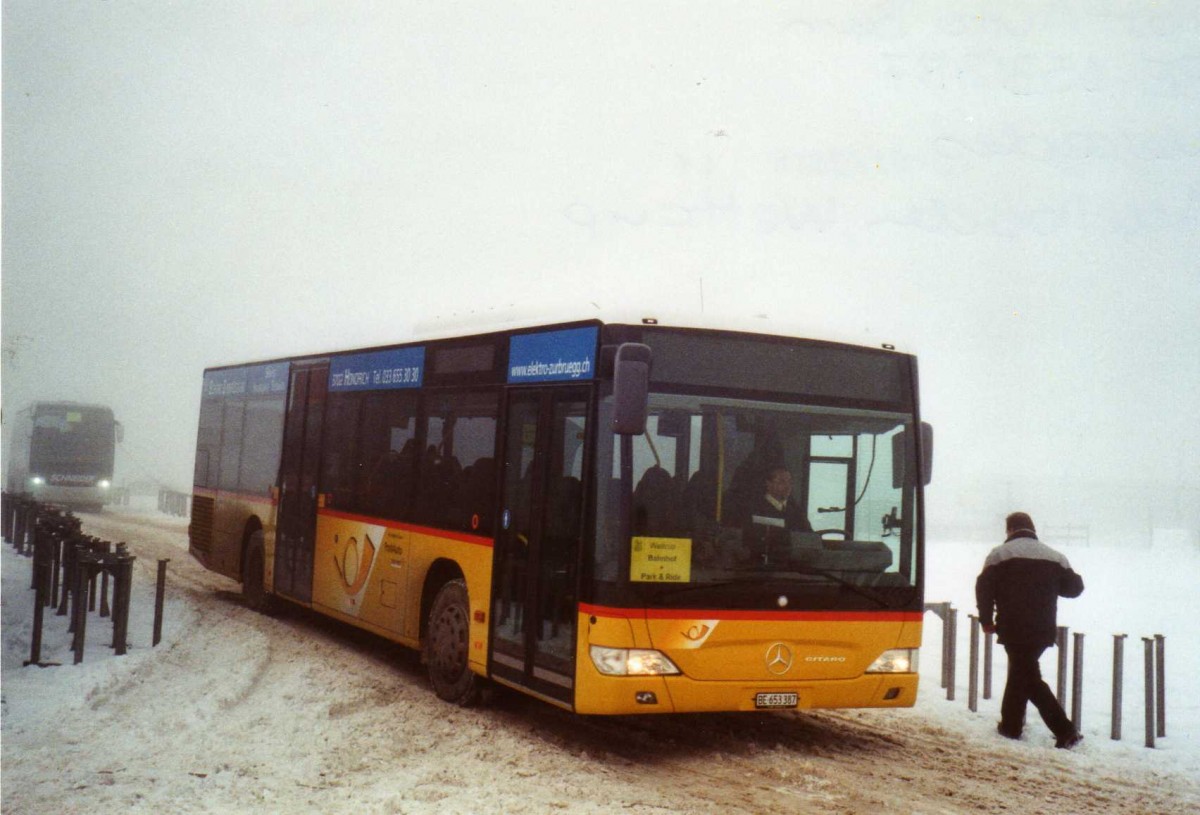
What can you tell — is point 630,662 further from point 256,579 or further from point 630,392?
point 256,579

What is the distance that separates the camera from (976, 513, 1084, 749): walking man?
922 centimetres

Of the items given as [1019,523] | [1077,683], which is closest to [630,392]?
[1019,523]

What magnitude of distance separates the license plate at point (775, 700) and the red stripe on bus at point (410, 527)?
2355 millimetres

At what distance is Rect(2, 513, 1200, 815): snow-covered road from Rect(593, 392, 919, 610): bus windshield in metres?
1.16

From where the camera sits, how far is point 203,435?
1723 centimetres

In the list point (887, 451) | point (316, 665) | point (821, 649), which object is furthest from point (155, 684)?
point (887, 451)

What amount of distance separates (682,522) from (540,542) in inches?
46.9

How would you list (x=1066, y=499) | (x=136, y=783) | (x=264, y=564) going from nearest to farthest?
1. (x=136, y=783)
2. (x=264, y=564)
3. (x=1066, y=499)

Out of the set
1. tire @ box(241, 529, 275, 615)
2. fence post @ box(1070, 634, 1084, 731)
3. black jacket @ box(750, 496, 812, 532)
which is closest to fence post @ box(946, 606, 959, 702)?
fence post @ box(1070, 634, 1084, 731)

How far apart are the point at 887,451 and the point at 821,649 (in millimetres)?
1446

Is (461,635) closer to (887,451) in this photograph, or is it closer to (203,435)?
(887,451)

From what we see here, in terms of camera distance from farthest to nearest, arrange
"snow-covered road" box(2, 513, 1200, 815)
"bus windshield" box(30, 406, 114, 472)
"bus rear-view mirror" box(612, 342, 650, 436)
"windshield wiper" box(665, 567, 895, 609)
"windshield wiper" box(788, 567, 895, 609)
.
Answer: "bus windshield" box(30, 406, 114, 472), "windshield wiper" box(788, 567, 895, 609), "windshield wiper" box(665, 567, 895, 609), "bus rear-view mirror" box(612, 342, 650, 436), "snow-covered road" box(2, 513, 1200, 815)

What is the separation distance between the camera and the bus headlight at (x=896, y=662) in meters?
8.23

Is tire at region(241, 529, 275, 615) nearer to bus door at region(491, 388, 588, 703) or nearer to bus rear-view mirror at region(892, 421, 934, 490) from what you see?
bus door at region(491, 388, 588, 703)
